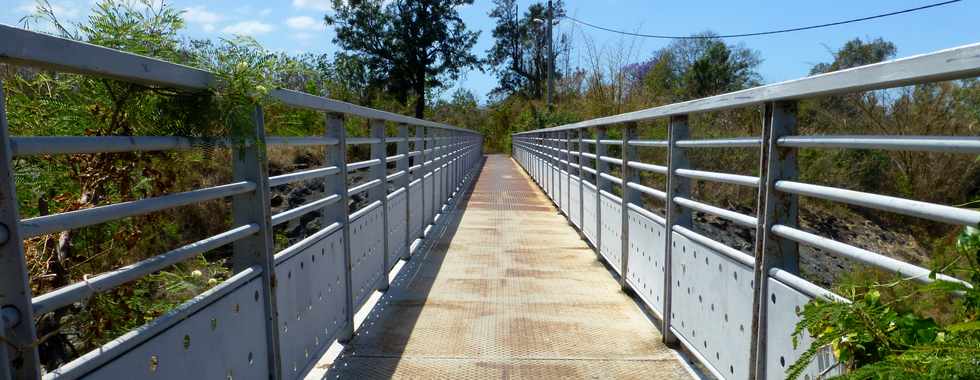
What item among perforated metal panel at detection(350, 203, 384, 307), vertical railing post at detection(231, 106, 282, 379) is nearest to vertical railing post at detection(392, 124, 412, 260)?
perforated metal panel at detection(350, 203, 384, 307)

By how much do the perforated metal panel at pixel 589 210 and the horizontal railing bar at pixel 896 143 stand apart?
15.2 feet

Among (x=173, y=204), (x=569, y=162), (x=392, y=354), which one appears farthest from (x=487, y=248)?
(x=173, y=204)

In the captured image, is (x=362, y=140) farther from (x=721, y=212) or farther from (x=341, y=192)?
(x=721, y=212)

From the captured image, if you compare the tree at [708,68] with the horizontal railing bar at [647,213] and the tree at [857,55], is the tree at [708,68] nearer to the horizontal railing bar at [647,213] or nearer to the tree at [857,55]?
the tree at [857,55]

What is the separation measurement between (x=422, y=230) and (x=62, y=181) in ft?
16.6

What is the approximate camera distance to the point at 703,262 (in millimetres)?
3381

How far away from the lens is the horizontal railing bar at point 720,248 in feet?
9.31

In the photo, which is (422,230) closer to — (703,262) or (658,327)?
(658,327)

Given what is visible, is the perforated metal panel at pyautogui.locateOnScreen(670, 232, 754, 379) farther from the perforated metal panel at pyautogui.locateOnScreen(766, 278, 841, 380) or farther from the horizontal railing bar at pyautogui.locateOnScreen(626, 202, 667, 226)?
the horizontal railing bar at pyautogui.locateOnScreen(626, 202, 667, 226)

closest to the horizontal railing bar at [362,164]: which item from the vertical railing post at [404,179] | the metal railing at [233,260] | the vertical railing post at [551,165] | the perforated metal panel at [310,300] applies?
the metal railing at [233,260]

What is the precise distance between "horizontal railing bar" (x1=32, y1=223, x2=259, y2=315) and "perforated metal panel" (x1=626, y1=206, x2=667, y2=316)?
2815 millimetres

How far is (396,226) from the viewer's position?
6109mm

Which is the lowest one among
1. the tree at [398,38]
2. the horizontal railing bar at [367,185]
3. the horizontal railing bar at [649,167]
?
the horizontal railing bar at [367,185]

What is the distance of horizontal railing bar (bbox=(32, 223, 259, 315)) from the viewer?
57.7 inches
